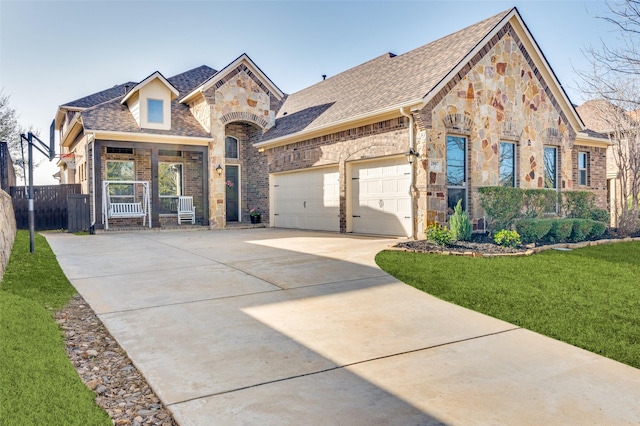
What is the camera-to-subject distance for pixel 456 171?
11445 mm

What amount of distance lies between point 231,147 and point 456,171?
34.2 ft

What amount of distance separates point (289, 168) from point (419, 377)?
1309 centimetres

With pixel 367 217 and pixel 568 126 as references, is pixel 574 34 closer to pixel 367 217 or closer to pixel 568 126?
pixel 568 126

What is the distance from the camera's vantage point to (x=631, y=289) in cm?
572

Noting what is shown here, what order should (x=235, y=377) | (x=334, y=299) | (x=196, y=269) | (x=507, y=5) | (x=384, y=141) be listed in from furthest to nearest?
(x=507, y=5) < (x=384, y=141) < (x=196, y=269) < (x=334, y=299) < (x=235, y=377)

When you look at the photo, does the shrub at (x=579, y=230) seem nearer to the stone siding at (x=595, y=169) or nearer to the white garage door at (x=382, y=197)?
the white garage door at (x=382, y=197)

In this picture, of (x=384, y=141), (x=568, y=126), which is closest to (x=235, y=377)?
(x=384, y=141)

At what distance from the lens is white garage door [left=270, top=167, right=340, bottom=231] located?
550 inches

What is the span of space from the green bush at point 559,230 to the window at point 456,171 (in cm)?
209

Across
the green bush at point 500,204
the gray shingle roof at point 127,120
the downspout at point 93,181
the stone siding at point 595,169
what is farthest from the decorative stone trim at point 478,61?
the downspout at point 93,181

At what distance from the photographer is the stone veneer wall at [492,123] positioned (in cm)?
1084

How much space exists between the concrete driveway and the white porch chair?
35.9 feet

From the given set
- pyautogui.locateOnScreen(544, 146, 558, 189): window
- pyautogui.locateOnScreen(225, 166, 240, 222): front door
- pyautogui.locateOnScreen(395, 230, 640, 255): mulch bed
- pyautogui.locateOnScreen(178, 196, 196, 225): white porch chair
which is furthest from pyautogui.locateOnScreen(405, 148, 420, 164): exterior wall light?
pyautogui.locateOnScreen(178, 196, 196, 225): white porch chair

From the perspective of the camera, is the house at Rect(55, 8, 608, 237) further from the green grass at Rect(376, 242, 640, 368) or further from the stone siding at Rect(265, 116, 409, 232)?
the green grass at Rect(376, 242, 640, 368)
